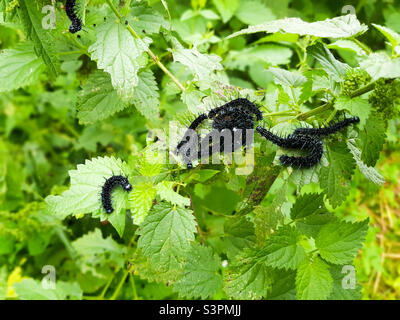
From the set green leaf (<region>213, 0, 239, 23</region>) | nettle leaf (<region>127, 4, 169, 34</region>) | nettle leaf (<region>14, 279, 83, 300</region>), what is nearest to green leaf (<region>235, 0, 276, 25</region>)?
green leaf (<region>213, 0, 239, 23</region>)

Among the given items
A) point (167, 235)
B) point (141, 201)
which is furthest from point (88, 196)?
point (167, 235)

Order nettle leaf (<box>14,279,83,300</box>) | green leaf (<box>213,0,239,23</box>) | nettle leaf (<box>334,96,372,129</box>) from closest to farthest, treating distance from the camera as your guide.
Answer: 1. nettle leaf (<box>334,96,372,129</box>)
2. nettle leaf (<box>14,279,83,300</box>)
3. green leaf (<box>213,0,239,23</box>)

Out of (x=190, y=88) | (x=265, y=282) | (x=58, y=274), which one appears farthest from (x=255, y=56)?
(x=58, y=274)

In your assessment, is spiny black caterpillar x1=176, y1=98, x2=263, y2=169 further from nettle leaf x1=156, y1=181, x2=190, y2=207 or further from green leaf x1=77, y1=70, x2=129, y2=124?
green leaf x1=77, y1=70, x2=129, y2=124

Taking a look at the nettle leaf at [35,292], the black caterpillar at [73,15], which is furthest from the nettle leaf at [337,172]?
the nettle leaf at [35,292]

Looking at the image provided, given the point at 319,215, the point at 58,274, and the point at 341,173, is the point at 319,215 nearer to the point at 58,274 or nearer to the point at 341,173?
the point at 341,173

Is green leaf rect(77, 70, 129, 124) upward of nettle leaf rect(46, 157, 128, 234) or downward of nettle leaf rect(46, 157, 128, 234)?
upward
